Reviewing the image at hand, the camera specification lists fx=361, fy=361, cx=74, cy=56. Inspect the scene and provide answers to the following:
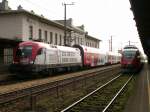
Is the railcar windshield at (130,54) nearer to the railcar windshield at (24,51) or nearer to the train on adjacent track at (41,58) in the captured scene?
the train on adjacent track at (41,58)

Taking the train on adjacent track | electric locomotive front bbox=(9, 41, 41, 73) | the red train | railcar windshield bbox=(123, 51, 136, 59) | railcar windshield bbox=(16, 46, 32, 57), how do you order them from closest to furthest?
electric locomotive front bbox=(9, 41, 41, 73) < the train on adjacent track < railcar windshield bbox=(16, 46, 32, 57) < the red train < railcar windshield bbox=(123, 51, 136, 59)

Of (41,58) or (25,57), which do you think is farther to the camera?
(41,58)

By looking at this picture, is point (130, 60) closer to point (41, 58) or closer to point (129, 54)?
point (129, 54)

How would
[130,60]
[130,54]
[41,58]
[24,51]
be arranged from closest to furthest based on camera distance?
[24,51] < [41,58] < [130,60] < [130,54]

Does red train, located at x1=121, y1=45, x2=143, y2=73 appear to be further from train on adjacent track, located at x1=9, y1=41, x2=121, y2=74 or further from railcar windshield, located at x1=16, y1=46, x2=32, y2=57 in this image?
railcar windshield, located at x1=16, y1=46, x2=32, y2=57

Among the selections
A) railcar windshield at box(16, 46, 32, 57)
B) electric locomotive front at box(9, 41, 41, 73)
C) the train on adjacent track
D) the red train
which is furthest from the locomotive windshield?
railcar windshield at box(16, 46, 32, 57)

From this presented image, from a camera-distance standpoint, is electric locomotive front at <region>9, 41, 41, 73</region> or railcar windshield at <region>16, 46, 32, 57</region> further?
railcar windshield at <region>16, 46, 32, 57</region>

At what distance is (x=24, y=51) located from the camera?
98.9 feet

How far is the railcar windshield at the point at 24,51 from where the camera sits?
97.8ft

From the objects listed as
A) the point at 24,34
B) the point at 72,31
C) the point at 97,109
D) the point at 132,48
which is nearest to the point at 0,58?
the point at 24,34

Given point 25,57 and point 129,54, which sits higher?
point 129,54

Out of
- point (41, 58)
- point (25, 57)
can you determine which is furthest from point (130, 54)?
point (25, 57)

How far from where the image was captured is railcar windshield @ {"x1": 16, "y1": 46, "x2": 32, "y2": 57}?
29812 mm

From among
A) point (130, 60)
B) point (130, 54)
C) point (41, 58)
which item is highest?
point (130, 54)
